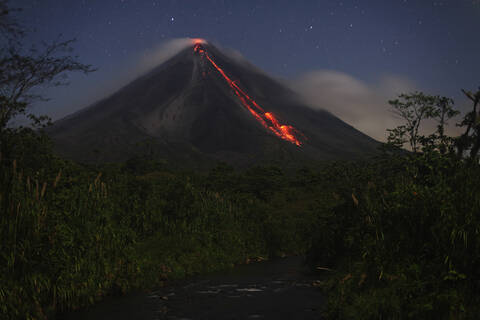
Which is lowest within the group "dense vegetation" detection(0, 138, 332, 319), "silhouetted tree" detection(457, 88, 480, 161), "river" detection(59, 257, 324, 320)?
"river" detection(59, 257, 324, 320)

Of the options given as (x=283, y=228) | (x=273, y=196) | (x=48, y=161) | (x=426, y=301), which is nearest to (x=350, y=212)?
(x=426, y=301)

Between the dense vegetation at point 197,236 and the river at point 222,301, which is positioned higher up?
the dense vegetation at point 197,236

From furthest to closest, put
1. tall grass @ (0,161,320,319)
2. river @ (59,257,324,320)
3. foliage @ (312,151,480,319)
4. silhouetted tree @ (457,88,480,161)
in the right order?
silhouetted tree @ (457,88,480,161), river @ (59,257,324,320), tall grass @ (0,161,320,319), foliage @ (312,151,480,319)

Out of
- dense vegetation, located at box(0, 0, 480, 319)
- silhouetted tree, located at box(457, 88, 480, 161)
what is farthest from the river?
silhouetted tree, located at box(457, 88, 480, 161)

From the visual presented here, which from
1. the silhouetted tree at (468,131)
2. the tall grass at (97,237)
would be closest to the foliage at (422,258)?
the tall grass at (97,237)

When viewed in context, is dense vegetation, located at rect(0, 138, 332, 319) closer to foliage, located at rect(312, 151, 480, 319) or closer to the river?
the river

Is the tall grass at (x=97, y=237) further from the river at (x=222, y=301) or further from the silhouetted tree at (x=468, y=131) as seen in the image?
the silhouetted tree at (x=468, y=131)

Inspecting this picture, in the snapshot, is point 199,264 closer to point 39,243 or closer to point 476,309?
point 39,243

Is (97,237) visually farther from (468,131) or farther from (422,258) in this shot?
(468,131)

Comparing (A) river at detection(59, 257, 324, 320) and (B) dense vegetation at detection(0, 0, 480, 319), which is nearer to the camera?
(B) dense vegetation at detection(0, 0, 480, 319)

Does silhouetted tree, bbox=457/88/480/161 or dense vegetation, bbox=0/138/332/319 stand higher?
silhouetted tree, bbox=457/88/480/161

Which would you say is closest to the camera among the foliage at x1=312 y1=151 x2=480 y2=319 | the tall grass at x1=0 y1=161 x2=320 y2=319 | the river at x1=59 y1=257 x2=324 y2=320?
the foliage at x1=312 y1=151 x2=480 y2=319

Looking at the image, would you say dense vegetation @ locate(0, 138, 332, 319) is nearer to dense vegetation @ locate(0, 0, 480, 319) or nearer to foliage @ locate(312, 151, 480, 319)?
dense vegetation @ locate(0, 0, 480, 319)

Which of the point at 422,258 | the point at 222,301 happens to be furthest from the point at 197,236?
the point at 422,258
